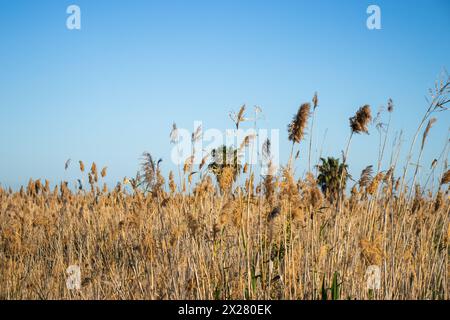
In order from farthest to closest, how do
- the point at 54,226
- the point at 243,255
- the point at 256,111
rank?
the point at 54,226, the point at 243,255, the point at 256,111

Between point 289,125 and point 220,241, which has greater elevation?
point 289,125

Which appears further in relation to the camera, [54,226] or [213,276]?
[54,226]

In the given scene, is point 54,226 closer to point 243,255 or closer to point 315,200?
point 243,255

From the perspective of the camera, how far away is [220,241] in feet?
11.5
